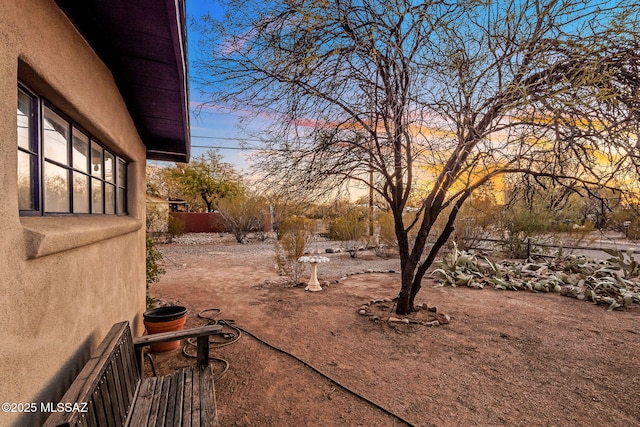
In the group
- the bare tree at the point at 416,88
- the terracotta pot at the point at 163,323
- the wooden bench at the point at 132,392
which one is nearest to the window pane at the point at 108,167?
the wooden bench at the point at 132,392

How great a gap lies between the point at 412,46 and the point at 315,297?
4814mm

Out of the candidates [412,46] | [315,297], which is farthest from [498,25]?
[315,297]

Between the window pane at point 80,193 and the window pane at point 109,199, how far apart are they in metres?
0.64

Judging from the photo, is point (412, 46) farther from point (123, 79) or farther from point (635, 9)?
point (123, 79)

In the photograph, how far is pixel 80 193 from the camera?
2.59 metres

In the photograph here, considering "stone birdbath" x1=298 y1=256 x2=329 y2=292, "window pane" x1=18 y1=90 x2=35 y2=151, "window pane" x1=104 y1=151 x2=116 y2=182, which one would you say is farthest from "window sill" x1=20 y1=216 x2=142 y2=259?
"stone birdbath" x1=298 y1=256 x2=329 y2=292

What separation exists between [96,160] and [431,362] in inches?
162

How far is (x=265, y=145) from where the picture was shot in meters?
5.48

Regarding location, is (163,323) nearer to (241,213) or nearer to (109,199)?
(109,199)

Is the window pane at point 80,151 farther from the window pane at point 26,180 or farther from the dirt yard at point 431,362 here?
the dirt yard at point 431,362

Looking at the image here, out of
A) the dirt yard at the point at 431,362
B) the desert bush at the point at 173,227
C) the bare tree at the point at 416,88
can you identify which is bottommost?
the dirt yard at the point at 431,362

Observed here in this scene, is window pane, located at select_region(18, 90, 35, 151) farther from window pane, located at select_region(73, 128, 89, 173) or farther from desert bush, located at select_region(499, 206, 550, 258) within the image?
desert bush, located at select_region(499, 206, 550, 258)

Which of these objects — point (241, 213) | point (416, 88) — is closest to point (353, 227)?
point (241, 213)

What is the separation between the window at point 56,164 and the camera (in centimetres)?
169
